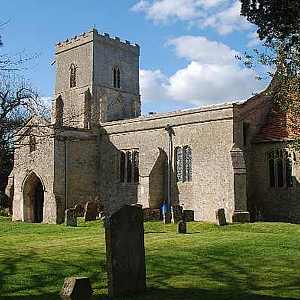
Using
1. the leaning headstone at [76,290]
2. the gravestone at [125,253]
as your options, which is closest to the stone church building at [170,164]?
the gravestone at [125,253]

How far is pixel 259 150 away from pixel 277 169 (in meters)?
1.45

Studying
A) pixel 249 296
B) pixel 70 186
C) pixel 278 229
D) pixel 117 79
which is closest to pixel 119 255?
pixel 249 296

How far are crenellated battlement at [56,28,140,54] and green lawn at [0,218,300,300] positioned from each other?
83.1 ft

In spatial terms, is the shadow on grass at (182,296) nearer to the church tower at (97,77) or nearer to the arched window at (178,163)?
the arched window at (178,163)

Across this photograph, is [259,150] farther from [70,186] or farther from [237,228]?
[70,186]

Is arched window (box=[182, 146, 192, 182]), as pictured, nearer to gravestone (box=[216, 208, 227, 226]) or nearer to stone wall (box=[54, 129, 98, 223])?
gravestone (box=[216, 208, 227, 226])

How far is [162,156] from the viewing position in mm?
27938

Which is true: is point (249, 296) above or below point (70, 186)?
below

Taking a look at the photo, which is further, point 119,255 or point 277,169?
point 277,169

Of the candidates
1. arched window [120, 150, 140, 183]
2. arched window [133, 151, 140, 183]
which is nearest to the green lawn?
arched window [133, 151, 140, 183]

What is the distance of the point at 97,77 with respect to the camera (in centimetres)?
3916

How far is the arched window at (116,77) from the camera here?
40.9 meters

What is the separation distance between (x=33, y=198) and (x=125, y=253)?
80.5 ft

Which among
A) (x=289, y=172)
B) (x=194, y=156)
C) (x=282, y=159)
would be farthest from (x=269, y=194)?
(x=194, y=156)
